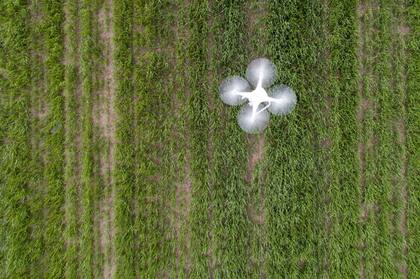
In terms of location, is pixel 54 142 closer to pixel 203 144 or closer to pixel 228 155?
pixel 203 144

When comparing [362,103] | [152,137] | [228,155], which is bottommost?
[228,155]

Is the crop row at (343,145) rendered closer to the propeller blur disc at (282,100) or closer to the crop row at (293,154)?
the crop row at (293,154)

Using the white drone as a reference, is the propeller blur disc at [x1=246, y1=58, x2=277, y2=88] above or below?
above

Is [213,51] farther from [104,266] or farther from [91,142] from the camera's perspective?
[104,266]

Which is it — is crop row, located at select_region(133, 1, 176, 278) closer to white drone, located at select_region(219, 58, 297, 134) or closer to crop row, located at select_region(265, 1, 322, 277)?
white drone, located at select_region(219, 58, 297, 134)

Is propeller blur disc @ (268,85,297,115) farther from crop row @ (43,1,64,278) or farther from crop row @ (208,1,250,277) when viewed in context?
crop row @ (43,1,64,278)

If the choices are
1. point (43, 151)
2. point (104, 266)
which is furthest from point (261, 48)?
point (104, 266)

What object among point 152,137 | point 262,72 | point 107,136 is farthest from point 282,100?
point 107,136

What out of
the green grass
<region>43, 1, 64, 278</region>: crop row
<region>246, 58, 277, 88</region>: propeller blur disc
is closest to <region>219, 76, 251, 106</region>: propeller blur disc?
<region>246, 58, 277, 88</region>: propeller blur disc
